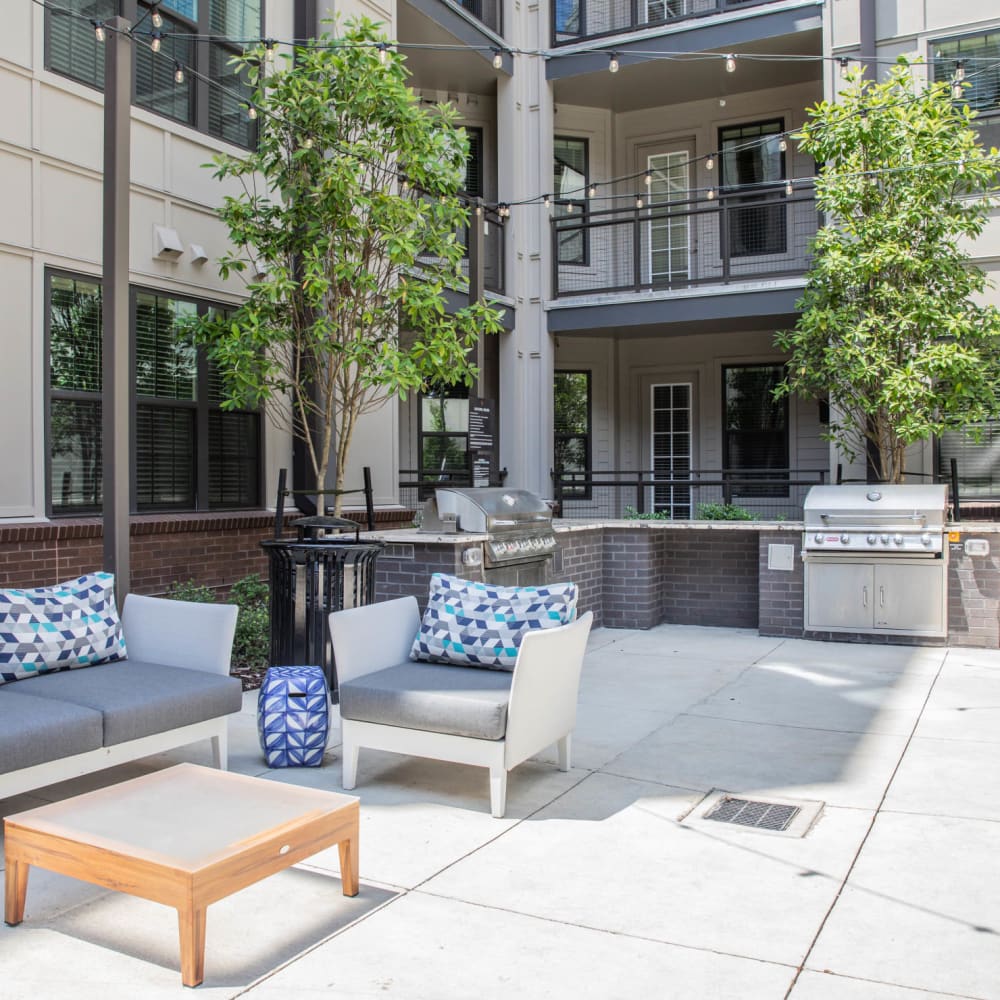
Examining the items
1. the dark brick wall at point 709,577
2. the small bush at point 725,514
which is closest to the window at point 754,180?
the small bush at point 725,514

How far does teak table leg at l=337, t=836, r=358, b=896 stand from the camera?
11.0 feet

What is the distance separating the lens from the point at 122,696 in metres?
4.34

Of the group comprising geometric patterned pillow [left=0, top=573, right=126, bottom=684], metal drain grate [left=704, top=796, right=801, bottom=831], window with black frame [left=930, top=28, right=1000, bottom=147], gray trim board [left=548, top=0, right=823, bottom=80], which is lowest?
metal drain grate [left=704, top=796, right=801, bottom=831]

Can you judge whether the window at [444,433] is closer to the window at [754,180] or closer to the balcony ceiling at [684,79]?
the window at [754,180]

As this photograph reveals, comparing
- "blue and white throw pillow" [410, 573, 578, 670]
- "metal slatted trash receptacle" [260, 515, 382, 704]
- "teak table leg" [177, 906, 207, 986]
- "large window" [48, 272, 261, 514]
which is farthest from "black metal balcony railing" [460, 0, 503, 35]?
"teak table leg" [177, 906, 207, 986]

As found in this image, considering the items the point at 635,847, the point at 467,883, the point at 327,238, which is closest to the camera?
the point at 467,883

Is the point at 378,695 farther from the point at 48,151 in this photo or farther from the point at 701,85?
the point at 701,85

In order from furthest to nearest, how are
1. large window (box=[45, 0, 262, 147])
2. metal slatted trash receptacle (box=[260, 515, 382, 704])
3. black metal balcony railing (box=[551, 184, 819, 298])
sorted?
black metal balcony railing (box=[551, 184, 819, 298]), large window (box=[45, 0, 262, 147]), metal slatted trash receptacle (box=[260, 515, 382, 704])

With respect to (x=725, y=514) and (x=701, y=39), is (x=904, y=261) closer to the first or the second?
A: (x=725, y=514)

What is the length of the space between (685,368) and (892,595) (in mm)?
6356

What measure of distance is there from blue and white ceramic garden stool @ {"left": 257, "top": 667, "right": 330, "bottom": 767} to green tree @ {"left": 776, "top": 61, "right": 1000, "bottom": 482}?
20.5 feet

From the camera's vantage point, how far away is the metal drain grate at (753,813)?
4.16 m

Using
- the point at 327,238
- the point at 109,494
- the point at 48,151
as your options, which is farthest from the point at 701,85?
the point at 109,494

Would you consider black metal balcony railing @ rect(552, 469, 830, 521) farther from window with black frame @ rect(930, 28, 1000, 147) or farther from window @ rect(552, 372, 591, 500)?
window with black frame @ rect(930, 28, 1000, 147)
